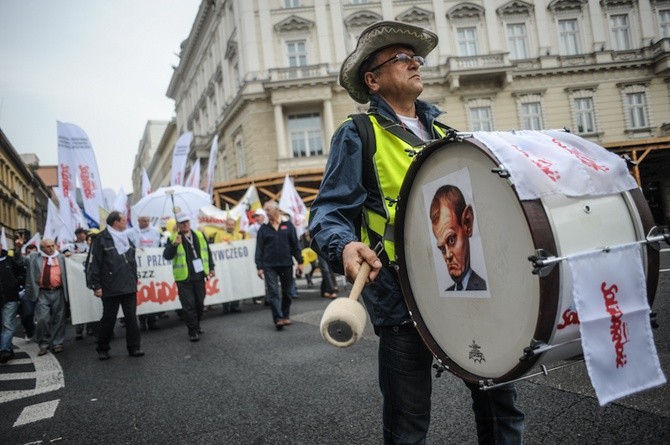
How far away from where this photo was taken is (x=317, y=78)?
81.0 ft

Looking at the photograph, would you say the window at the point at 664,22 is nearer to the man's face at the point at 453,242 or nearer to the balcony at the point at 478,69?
the balcony at the point at 478,69

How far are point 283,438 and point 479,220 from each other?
6.87 feet

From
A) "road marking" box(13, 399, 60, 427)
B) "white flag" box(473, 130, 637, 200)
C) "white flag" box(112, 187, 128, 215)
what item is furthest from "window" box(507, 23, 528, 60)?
"white flag" box(473, 130, 637, 200)

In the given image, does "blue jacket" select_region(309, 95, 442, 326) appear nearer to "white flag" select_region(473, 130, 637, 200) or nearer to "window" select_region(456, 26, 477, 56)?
"white flag" select_region(473, 130, 637, 200)

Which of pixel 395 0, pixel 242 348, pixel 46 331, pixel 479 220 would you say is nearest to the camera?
pixel 479 220

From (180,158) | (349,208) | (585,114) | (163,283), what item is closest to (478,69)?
(585,114)

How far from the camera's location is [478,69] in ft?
82.7

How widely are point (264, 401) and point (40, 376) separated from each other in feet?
Result: 11.7

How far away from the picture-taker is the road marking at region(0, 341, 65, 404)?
482 cm

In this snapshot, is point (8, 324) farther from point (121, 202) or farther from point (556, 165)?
point (556, 165)

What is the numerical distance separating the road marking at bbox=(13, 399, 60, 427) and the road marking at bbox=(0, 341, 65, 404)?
0.57m

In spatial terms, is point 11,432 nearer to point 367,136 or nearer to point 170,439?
point 170,439

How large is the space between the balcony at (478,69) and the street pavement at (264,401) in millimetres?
20876

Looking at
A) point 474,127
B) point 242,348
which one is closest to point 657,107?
point 474,127
